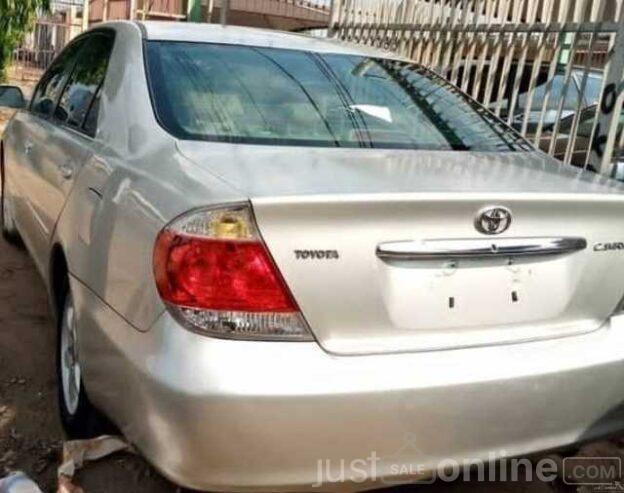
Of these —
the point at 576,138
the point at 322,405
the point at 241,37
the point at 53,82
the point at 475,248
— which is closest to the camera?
the point at 322,405

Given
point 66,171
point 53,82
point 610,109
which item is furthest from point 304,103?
point 610,109

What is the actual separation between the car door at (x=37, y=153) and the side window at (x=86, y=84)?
136mm

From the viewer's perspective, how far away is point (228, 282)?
1771 mm

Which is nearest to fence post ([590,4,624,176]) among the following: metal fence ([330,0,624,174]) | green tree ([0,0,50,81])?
metal fence ([330,0,624,174])

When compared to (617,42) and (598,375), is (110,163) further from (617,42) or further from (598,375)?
(617,42)

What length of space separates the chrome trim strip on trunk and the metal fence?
2.46 metres

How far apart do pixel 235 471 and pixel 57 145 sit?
1914mm

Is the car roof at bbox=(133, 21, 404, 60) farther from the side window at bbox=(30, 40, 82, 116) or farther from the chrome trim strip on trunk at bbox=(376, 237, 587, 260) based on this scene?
the chrome trim strip on trunk at bbox=(376, 237, 587, 260)

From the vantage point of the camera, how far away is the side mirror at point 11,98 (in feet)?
13.9

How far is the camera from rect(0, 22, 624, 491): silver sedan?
1.75 metres

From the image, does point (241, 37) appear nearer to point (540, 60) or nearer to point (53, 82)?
point (53, 82)

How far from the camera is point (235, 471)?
175 cm

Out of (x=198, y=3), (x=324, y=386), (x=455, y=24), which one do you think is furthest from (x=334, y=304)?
(x=198, y=3)

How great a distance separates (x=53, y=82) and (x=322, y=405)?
2.90 m
